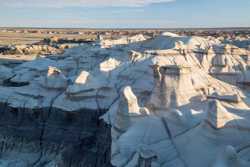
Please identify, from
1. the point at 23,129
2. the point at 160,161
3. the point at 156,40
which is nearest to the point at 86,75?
the point at 23,129

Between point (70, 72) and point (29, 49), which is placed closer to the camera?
point (70, 72)

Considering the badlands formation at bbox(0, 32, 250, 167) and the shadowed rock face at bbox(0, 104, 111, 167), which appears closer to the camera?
the badlands formation at bbox(0, 32, 250, 167)

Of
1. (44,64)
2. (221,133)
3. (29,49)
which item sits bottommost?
(29,49)

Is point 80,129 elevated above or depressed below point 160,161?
below

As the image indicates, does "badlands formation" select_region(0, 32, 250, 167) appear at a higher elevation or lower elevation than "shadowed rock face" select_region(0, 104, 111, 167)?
higher

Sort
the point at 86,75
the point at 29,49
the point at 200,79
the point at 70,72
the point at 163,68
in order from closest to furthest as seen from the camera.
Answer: the point at 163,68, the point at 200,79, the point at 86,75, the point at 70,72, the point at 29,49

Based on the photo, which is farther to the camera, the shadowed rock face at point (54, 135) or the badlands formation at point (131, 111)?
the shadowed rock face at point (54, 135)

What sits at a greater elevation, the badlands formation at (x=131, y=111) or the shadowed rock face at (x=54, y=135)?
the badlands formation at (x=131, y=111)

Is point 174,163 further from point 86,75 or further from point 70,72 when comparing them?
point 70,72
